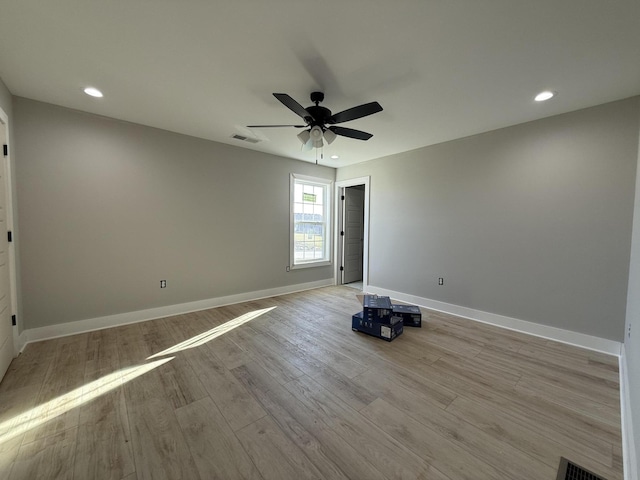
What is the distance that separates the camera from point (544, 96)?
8.21 ft

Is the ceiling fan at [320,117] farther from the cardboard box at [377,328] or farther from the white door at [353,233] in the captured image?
the white door at [353,233]

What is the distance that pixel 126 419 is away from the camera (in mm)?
1698

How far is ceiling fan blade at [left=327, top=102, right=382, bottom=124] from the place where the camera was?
211 centimetres

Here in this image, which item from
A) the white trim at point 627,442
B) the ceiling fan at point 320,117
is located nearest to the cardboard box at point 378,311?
the white trim at point 627,442

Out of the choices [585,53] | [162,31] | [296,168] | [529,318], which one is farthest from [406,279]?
[162,31]

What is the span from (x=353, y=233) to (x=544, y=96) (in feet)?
13.1

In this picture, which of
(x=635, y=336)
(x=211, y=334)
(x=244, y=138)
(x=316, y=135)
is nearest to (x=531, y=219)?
(x=635, y=336)

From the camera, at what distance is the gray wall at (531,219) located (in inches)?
104

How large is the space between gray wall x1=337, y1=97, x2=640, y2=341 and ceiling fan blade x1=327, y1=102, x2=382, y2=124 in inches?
89.8

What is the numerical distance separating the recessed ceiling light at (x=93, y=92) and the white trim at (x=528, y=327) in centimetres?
492

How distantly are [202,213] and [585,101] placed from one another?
4900 millimetres

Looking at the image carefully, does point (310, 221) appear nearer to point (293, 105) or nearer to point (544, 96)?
point (293, 105)

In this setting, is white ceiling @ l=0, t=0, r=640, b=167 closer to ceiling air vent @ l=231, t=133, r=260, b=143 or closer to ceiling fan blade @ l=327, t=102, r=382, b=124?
ceiling fan blade @ l=327, t=102, r=382, b=124

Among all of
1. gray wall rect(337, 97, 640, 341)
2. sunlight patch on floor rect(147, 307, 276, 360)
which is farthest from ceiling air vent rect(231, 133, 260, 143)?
sunlight patch on floor rect(147, 307, 276, 360)
